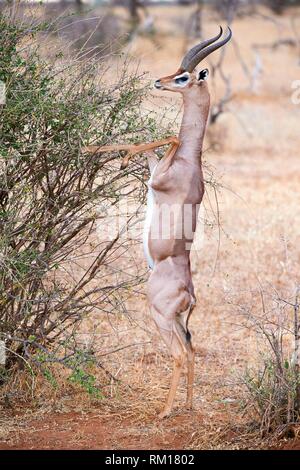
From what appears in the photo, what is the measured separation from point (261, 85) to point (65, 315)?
16.6 meters

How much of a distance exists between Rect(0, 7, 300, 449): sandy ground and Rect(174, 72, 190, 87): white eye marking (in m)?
0.32

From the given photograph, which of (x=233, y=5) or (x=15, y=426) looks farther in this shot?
(x=233, y=5)

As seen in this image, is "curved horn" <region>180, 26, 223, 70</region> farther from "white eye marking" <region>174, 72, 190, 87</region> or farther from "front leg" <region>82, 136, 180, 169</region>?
"front leg" <region>82, 136, 180, 169</region>

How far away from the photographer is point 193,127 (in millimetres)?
4852

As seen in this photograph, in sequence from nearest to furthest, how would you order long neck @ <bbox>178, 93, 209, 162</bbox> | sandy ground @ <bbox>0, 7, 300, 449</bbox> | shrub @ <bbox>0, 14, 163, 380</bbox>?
1. sandy ground @ <bbox>0, 7, 300, 449</bbox>
2. shrub @ <bbox>0, 14, 163, 380</bbox>
3. long neck @ <bbox>178, 93, 209, 162</bbox>

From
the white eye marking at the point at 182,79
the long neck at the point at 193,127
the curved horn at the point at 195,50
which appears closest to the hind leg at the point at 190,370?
the long neck at the point at 193,127

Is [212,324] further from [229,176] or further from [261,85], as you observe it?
[261,85]

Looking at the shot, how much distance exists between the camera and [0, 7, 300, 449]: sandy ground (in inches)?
180

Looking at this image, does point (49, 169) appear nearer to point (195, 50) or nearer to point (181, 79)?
point (181, 79)

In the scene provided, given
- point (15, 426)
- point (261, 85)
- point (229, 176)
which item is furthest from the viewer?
point (261, 85)

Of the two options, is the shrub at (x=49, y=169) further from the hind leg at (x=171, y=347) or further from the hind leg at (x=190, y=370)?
the hind leg at (x=190, y=370)

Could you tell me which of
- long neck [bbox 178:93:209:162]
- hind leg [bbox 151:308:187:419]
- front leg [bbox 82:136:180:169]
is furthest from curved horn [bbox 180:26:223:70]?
hind leg [bbox 151:308:187:419]

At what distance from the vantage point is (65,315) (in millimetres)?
5180
